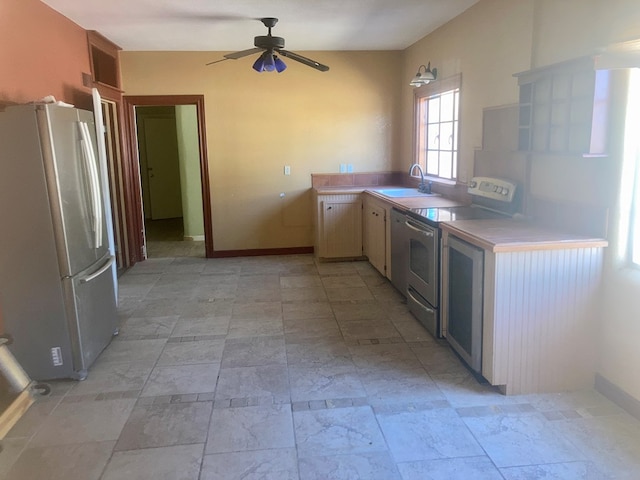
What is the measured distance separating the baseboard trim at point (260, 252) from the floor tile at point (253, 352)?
8.82ft

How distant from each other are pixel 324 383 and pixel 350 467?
784mm

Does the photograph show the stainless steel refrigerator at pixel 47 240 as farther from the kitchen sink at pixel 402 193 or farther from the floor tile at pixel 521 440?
the kitchen sink at pixel 402 193

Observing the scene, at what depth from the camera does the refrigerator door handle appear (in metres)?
3.23

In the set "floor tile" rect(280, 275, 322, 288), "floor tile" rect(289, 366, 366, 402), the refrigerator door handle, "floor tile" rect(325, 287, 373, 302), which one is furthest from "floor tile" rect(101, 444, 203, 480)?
"floor tile" rect(280, 275, 322, 288)

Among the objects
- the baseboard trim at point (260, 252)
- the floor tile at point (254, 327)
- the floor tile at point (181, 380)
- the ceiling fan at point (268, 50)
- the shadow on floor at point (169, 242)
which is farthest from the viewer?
the shadow on floor at point (169, 242)

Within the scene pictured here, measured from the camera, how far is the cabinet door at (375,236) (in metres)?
4.93

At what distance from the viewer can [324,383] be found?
2.96 metres

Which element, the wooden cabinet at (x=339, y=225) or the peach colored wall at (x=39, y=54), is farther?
the wooden cabinet at (x=339, y=225)

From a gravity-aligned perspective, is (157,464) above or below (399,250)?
below

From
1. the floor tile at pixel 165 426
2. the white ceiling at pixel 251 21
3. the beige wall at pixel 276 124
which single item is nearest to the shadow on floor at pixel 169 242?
the beige wall at pixel 276 124

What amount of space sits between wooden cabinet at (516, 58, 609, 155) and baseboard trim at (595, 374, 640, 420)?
1.25 m

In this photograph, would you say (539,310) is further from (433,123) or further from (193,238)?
(193,238)

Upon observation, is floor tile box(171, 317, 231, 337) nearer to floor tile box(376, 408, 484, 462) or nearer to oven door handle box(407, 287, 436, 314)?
oven door handle box(407, 287, 436, 314)

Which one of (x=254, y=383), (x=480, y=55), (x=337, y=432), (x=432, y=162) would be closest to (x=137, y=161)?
(x=432, y=162)
